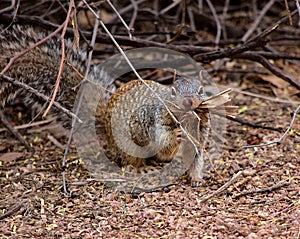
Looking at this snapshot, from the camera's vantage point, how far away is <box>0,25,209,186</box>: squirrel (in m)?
3.58

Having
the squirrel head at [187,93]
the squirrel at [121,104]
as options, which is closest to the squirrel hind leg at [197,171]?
the squirrel at [121,104]

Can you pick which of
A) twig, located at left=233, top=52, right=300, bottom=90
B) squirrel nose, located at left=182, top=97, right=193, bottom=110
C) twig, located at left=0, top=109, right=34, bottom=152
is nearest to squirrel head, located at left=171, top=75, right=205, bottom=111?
squirrel nose, located at left=182, top=97, right=193, bottom=110

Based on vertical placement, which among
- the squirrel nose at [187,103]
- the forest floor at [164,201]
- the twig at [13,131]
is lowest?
the forest floor at [164,201]

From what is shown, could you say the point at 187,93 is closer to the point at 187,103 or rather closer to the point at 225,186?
the point at 187,103

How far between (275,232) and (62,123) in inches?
78.0

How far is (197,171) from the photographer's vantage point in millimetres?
3500

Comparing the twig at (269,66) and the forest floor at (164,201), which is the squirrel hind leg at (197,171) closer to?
the forest floor at (164,201)

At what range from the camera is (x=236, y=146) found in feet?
13.0

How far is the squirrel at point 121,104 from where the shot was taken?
3.58 metres

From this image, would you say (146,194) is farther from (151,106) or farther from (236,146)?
(236,146)

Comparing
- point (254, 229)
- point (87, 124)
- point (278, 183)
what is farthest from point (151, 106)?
point (254, 229)

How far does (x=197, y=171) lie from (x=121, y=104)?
743 mm

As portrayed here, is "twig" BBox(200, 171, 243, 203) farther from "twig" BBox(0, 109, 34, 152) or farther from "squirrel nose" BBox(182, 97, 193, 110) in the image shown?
"twig" BBox(0, 109, 34, 152)

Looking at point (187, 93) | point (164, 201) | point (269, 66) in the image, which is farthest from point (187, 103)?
point (269, 66)
